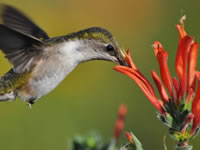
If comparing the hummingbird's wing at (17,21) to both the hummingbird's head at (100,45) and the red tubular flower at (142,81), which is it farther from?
the red tubular flower at (142,81)

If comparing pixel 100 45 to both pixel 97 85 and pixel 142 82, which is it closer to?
pixel 142 82

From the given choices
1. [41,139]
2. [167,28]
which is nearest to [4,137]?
[41,139]

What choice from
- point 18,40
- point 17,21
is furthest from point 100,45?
point 17,21

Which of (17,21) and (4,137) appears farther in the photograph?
(4,137)

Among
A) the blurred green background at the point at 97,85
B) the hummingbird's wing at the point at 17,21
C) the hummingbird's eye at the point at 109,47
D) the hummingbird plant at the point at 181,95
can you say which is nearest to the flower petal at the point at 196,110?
the hummingbird plant at the point at 181,95

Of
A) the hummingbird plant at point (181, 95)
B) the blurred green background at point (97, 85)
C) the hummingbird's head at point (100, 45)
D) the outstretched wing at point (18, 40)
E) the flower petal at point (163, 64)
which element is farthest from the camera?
the blurred green background at point (97, 85)

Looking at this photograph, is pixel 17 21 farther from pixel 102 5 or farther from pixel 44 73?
pixel 102 5

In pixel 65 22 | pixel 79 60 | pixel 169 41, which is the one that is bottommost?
pixel 79 60

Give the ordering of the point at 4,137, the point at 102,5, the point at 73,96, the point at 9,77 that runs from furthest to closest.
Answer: the point at 102,5, the point at 73,96, the point at 4,137, the point at 9,77
